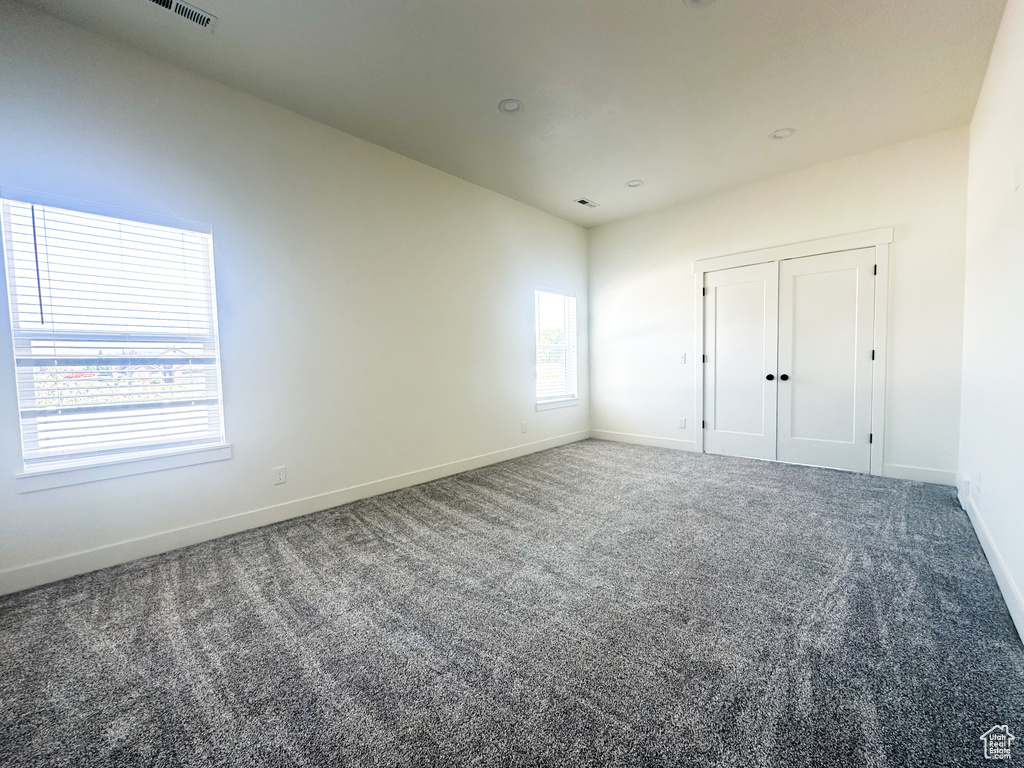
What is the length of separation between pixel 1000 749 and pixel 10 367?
168 inches

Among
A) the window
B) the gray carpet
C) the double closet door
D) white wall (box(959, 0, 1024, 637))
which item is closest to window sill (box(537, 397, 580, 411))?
the window

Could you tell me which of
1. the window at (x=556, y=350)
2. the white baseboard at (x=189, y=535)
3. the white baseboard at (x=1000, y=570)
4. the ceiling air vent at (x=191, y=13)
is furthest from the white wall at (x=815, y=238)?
the ceiling air vent at (x=191, y=13)

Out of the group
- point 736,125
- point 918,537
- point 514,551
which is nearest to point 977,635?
point 918,537

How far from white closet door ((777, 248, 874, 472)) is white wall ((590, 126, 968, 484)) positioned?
197 millimetres

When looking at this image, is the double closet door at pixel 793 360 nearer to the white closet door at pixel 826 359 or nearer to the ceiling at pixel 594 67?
the white closet door at pixel 826 359

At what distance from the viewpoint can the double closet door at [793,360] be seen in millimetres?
3984

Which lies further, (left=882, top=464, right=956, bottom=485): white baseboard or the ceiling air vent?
(left=882, top=464, right=956, bottom=485): white baseboard

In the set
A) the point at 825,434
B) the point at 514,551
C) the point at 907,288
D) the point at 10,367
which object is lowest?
the point at 514,551

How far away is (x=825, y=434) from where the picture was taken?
420 centimetres

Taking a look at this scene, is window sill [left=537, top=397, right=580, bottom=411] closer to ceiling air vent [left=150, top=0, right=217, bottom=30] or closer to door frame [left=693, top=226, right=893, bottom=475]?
door frame [left=693, top=226, right=893, bottom=475]

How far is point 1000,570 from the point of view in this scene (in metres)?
2.06

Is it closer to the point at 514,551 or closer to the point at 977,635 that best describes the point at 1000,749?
the point at 977,635

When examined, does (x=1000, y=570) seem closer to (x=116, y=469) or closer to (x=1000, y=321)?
(x=1000, y=321)

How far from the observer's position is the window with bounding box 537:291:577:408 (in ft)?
17.4
